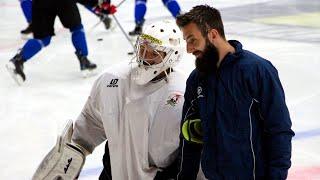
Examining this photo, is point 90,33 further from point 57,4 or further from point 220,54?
point 220,54

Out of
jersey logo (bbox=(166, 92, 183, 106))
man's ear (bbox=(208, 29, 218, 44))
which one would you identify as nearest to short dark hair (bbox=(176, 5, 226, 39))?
man's ear (bbox=(208, 29, 218, 44))

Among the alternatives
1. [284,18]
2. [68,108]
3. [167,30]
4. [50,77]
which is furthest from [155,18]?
[167,30]

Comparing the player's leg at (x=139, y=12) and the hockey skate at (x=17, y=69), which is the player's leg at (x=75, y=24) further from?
A: the player's leg at (x=139, y=12)

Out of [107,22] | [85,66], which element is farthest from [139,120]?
[107,22]

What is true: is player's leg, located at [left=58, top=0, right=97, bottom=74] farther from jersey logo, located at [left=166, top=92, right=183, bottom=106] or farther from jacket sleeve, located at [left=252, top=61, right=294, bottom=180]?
jacket sleeve, located at [left=252, top=61, right=294, bottom=180]

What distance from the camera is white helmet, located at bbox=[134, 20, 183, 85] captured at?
1842 millimetres

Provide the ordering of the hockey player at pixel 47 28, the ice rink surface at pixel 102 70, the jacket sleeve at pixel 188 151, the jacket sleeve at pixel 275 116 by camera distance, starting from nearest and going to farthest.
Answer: the jacket sleeve at pixel 275 116 → the jacket sleeve at pixel 188 151 → the ice rink surface at pixel 102 70 → the hockey player at pixel 47 28

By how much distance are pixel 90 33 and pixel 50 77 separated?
2081mm

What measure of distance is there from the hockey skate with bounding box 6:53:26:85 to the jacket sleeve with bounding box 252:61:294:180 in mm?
3463

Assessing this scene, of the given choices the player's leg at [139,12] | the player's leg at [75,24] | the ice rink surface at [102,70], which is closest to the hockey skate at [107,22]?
the ice rink surface at [102,70]

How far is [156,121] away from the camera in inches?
72.9

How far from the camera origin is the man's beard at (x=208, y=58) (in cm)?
156

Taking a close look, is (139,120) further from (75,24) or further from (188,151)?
(75,24)

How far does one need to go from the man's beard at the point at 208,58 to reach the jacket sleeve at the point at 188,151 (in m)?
0.12
